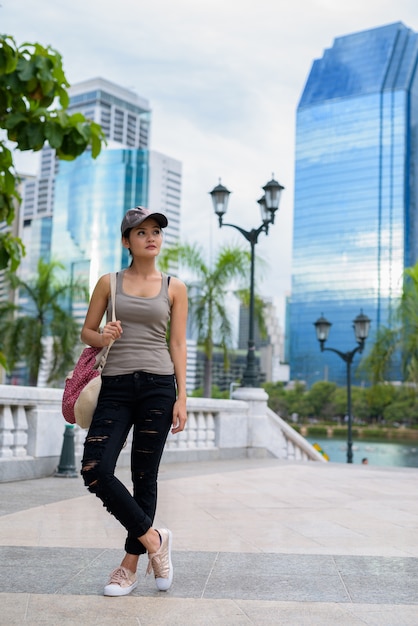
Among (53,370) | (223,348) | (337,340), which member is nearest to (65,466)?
(223,348)

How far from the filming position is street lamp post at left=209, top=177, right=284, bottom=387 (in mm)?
16109

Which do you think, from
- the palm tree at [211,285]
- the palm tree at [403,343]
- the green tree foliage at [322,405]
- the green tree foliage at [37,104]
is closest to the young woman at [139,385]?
the green tree foliage at [37,104]

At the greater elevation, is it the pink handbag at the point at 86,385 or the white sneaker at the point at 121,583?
the pink handbag at the point at 86,385

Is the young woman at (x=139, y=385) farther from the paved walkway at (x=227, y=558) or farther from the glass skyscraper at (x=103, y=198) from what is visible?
the glass skyscraper at (x=103, y=198)

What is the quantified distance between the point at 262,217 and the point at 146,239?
48.4 ft

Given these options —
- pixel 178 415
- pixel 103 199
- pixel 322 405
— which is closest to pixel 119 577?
pixel 178 415

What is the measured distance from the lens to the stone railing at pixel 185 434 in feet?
30.5

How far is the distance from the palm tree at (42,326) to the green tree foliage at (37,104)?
29.7m

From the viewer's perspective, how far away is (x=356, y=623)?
3.56 m

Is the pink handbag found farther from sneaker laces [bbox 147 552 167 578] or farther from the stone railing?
the stone railing

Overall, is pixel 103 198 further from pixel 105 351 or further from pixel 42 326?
pixel 105 351

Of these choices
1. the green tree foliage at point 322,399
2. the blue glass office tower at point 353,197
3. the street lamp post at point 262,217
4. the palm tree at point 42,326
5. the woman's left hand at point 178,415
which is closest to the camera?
the woman's left hand at point 178,415

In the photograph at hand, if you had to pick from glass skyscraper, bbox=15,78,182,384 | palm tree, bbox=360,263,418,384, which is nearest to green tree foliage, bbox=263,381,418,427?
glass skyscraper, bbox=15,78,182,384

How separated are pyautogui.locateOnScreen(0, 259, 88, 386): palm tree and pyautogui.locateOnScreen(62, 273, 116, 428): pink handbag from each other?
28606mm
